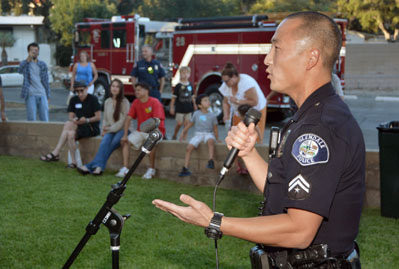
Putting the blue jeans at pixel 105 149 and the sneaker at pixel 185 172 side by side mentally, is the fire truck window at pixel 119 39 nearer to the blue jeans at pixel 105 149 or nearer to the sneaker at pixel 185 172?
the blue jeans at pixel 105 149

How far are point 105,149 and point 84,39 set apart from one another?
10.9 m

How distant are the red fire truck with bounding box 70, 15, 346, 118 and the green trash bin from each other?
25.3 feet

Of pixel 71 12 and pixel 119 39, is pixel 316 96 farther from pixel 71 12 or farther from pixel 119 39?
pixel 71 12

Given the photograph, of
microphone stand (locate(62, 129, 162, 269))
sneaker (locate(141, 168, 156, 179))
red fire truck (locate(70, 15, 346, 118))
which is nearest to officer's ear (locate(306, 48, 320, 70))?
microphone stand (locate(62, 129, 162, 269))

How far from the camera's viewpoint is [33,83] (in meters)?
10.9

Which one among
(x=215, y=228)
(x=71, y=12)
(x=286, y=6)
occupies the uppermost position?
(x=286, y=6)

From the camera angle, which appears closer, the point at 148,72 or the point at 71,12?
the point at 148,72

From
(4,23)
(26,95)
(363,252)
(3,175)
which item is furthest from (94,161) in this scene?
(4,23)

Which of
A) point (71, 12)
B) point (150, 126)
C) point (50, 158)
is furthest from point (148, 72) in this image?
point (71, 12)

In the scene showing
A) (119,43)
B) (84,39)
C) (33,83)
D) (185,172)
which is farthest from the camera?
(84,39)

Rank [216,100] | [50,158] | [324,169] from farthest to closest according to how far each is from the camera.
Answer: [216,100] < [50,158] < [324,169]

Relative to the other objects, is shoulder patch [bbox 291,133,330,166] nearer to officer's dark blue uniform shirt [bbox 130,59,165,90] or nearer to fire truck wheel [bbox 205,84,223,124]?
officer's dark blue uniform shirt [bbox 130,59,165,90]

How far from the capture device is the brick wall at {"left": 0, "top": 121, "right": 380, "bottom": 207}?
694 cm

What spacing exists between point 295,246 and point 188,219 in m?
0.40
